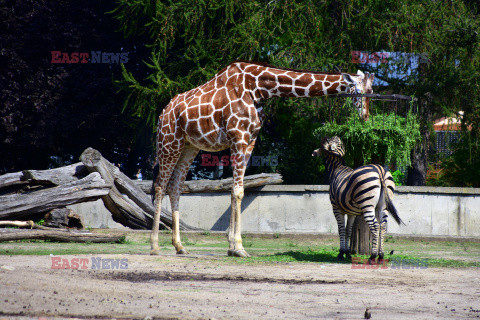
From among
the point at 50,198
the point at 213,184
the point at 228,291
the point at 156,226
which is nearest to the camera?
the point at 228,291

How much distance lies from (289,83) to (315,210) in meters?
7.57

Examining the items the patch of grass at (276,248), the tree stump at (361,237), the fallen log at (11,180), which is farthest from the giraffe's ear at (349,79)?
the fallen log at (11,180)

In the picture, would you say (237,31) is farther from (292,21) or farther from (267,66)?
(267,66)

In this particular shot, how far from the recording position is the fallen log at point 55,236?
1285 centimetres

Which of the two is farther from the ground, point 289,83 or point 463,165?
point 289,83

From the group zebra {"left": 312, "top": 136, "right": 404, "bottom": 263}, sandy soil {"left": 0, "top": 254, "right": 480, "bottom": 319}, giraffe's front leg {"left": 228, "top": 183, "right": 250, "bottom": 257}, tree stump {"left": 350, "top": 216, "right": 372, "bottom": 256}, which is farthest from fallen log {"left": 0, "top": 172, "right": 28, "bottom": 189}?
tree stump {"left": 350, "top": 216, "right": 372, "bottom": 256}

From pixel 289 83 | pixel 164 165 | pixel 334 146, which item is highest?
pixel 289 83

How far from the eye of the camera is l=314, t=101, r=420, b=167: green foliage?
442 inches

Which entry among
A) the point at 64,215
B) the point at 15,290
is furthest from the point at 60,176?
the point at 15,290

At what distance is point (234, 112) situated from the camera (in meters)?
11.1

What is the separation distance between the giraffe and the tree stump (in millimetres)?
2043

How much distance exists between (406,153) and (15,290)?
740 cm

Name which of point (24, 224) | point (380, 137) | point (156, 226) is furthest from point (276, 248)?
point (24, 224)

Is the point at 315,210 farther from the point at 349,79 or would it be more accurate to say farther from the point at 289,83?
the point at 349,79
